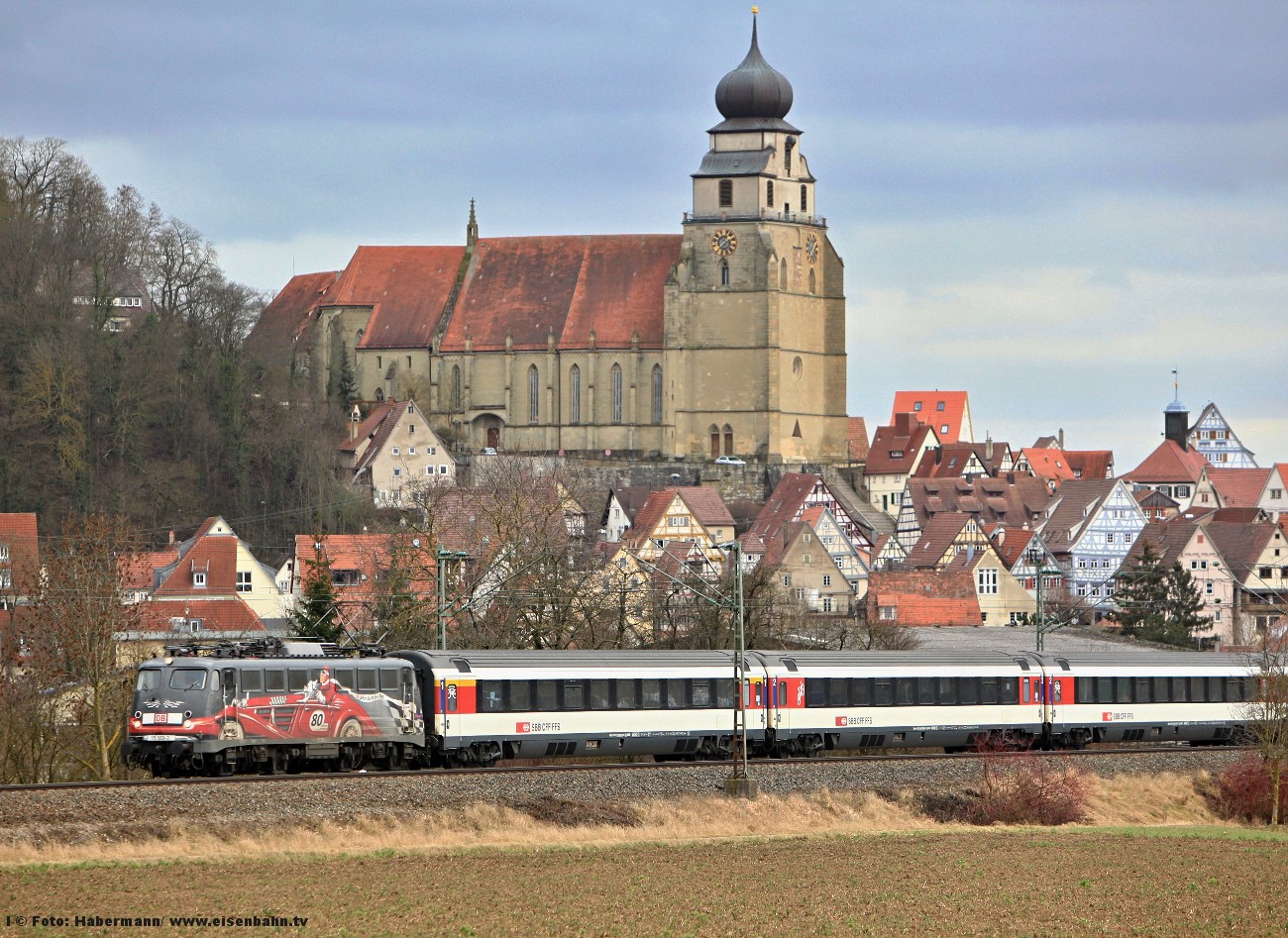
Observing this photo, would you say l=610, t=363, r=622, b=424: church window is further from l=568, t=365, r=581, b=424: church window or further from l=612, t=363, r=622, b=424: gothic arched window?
l=568, t=365, r=581, b=424: church window

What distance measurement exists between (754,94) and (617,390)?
18.1 metres

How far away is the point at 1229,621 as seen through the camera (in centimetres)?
12138

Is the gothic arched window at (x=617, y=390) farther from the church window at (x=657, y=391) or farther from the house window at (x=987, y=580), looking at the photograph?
the house window at (x=987, y=580)

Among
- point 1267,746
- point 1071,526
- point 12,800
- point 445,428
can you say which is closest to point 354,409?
point 445,428

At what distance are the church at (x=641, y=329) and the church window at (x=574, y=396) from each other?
112 millimetres

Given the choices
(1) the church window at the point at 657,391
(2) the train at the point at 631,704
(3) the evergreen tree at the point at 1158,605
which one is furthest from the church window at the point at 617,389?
(2) the train at the point at 631,704

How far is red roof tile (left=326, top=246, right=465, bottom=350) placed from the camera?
143125 millimetres

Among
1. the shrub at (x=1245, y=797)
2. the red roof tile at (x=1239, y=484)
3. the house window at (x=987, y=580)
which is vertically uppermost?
the red roof tile at (x=1239, y=484)

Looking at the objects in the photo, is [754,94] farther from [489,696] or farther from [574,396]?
[489,696]

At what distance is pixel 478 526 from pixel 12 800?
48313mm

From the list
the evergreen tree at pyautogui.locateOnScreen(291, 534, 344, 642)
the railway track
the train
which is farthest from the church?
the railway track

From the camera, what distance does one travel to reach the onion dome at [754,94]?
135750mm

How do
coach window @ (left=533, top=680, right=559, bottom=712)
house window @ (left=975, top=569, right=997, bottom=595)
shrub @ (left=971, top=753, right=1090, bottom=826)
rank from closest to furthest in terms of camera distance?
1. coach window @ (left=533, top=680, right=559, bottom=712)
2. shrub @ (left=971, top=753, right=1090, bottom=826)
3. house window @ (left=975, top=569, right=997, bottom=595)

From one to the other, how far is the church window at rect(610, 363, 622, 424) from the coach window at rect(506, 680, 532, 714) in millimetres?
91664
